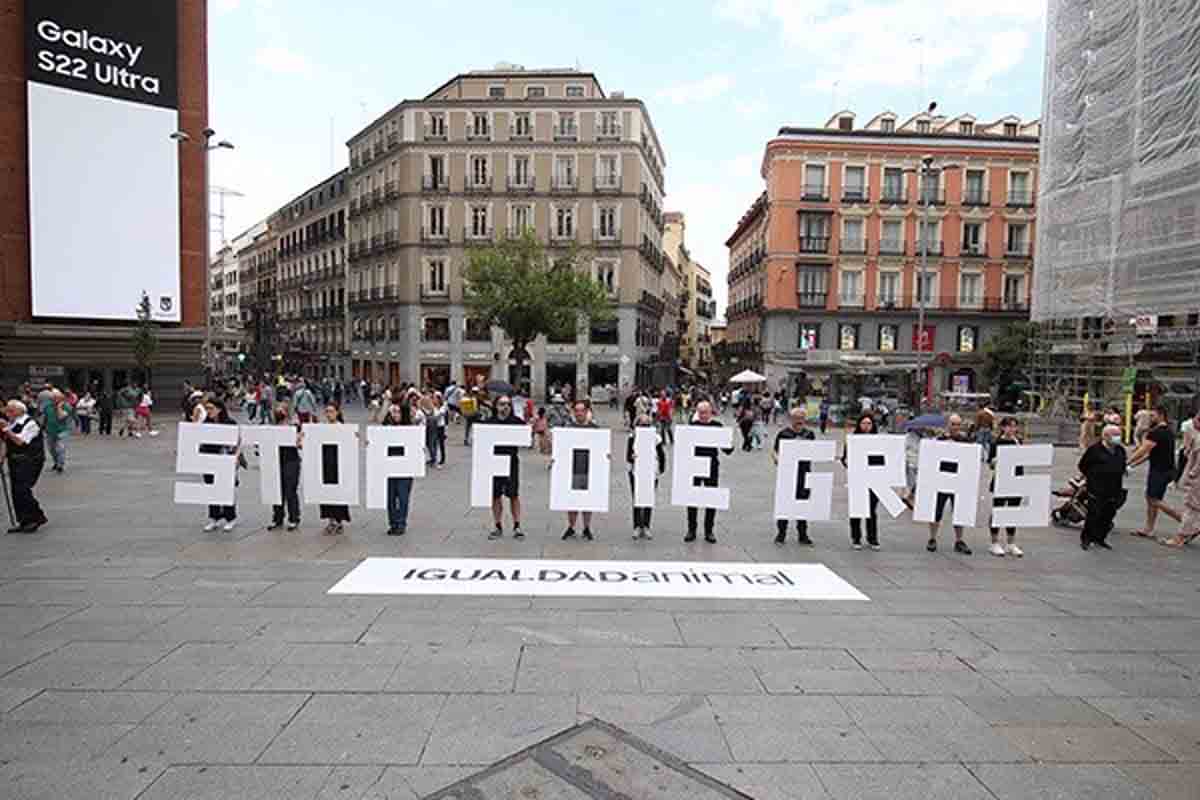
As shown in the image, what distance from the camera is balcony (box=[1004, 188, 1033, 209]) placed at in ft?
163

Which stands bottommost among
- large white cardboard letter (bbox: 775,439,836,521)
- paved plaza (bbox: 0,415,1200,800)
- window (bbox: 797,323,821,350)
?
paved plaza (bbox: 0,415,1200,800)

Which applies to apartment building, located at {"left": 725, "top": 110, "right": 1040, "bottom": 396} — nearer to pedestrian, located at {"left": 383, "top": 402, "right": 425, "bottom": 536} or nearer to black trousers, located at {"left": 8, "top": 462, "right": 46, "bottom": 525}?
pedestrian, located at {"left": 383, "top": 402, "right": 425, "bottom": 536}

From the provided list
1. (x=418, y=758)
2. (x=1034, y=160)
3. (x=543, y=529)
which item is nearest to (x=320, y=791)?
(x=418, y=758)

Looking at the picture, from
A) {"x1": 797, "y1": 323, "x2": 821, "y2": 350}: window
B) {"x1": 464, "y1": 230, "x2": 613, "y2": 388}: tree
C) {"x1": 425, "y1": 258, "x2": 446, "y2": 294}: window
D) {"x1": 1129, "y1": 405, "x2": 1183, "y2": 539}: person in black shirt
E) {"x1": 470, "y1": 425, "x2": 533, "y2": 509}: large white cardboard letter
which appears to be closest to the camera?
{"x1": 470, "y1": 425, "x2": 533, "y2": 509}: large white cardboard letter

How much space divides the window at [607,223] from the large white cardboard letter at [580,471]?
143 ft

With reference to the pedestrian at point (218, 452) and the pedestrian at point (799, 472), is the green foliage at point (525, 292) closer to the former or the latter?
the pedestrian at point (218, 452)

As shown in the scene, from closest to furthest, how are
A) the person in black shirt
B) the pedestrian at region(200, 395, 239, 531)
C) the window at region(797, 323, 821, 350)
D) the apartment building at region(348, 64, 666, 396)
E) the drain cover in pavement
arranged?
1. the drain cover in pavement
2. the pedestrian at region(200, 395, 239, 531)
3. the person in black shirt
4. the window at region(797, 323, 821, 350)
5. the apartment building at region(348, 64, 666, 396)

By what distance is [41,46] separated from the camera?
28.2m

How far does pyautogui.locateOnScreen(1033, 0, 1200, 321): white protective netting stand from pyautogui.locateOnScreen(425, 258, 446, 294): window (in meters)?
36.6

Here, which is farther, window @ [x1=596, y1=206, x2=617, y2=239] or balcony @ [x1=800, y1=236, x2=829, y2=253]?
window @ [x1=596, y1=206, x2=617, y2=239]

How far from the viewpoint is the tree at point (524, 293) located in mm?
35938

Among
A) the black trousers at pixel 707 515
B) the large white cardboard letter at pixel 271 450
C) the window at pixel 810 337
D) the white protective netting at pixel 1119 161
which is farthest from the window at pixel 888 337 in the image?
the large white cardboard letter at pixel 271 450

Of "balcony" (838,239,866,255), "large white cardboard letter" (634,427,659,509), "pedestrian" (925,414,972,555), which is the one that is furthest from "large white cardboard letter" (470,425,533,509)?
"balcony" (838,239,866,255)

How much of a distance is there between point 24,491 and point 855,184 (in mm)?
49513
